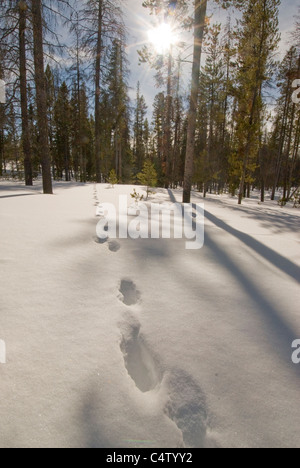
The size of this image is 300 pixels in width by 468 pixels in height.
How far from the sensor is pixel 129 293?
1.78m

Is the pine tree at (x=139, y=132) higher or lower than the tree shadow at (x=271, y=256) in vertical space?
higher

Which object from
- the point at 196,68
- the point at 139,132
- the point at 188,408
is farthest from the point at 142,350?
the point at 139,132

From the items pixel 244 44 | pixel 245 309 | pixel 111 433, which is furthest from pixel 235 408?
pixel 244 44

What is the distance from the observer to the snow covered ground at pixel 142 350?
876 millimetres

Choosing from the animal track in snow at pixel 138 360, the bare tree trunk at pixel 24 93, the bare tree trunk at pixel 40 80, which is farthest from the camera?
the bare tree trunk at pixel 24 93

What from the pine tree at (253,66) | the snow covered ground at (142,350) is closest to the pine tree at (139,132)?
the pine tree at (253,66)

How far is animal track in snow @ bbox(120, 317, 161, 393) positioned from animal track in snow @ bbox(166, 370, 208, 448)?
0.34ft

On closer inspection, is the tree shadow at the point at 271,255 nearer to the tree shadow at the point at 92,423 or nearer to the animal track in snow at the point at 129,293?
the animal track in snow at the point at 129,293

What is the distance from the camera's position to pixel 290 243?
336 cm

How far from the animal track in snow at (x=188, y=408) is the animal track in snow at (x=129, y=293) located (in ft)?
2.13

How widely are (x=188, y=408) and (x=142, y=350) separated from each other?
1.21ft

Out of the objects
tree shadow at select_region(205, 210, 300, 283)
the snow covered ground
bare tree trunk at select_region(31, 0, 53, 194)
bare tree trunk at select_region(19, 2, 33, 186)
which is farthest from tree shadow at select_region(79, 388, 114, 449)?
bare tree trunk at select_region(19, 2, 33, 186)

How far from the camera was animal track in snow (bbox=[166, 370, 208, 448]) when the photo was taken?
871 millimetres

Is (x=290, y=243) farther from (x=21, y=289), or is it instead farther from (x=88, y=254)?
(x=21, y=289)
